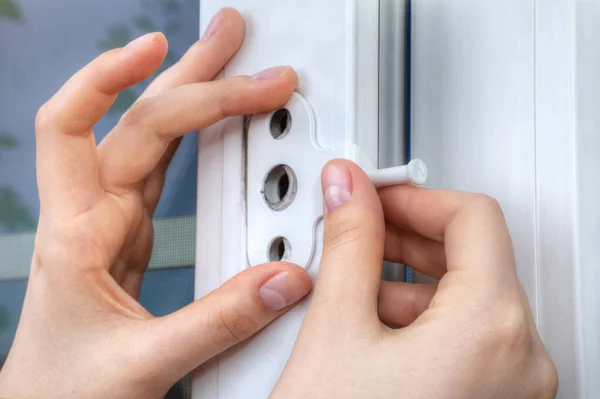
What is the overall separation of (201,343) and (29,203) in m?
0.57

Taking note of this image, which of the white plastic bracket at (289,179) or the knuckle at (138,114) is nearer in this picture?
the white plastic bracket at (289,179)

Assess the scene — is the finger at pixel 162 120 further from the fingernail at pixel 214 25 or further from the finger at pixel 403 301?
the finger at pixel 403 301

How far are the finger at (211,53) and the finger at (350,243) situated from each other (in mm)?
244

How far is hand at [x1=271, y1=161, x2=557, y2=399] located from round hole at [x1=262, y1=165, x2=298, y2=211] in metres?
0.09

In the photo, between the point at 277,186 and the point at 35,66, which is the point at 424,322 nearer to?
the point at 277,186

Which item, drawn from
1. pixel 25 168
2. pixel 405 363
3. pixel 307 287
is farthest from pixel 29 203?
pixel 405 363

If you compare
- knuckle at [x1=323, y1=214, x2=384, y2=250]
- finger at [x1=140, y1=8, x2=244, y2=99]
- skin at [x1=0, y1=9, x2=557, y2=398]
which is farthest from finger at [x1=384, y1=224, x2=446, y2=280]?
finger at [x1=140, y1=8, x2=244, y2=99]

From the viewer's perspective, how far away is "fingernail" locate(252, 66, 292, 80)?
0.62 meters

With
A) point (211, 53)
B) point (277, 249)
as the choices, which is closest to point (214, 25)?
point (211, 53)

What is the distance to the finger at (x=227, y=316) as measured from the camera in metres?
0.57

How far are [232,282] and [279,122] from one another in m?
0.19

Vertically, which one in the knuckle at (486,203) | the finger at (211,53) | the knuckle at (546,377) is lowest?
the knuckle at (546,377)

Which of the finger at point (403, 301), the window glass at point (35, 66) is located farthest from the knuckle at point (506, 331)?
the window glass at point (35, 66)

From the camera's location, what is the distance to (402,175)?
539 mm
